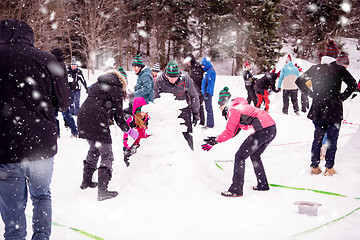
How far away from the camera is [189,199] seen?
398 centimetres

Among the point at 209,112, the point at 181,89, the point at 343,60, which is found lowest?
the point at 209,112

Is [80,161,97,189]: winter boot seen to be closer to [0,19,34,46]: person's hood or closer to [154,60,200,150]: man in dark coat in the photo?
[154,60,200,150]: man in dark coat

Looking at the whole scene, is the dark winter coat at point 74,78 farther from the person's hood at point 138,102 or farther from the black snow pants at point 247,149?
the black snow pants at point 247,149

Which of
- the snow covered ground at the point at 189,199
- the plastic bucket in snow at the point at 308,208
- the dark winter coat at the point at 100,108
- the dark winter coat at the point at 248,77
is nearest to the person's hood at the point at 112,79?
the dark winter coat at the point at 100,108

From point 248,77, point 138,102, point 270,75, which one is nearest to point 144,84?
point 138,102

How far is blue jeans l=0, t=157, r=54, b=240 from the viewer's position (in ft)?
7.75

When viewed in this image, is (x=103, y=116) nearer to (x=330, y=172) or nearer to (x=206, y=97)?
(x=330, y=172)

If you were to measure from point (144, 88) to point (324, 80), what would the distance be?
312cm

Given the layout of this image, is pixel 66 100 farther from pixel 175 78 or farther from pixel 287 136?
pixel 287 136

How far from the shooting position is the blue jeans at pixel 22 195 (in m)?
2.36

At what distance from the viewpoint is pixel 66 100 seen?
2.69m

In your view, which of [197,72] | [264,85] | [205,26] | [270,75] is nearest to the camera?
[197,72]

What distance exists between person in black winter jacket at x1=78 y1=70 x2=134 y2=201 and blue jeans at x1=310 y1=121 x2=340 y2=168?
308 centimetres

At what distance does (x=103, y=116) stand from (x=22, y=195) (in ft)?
5.69
